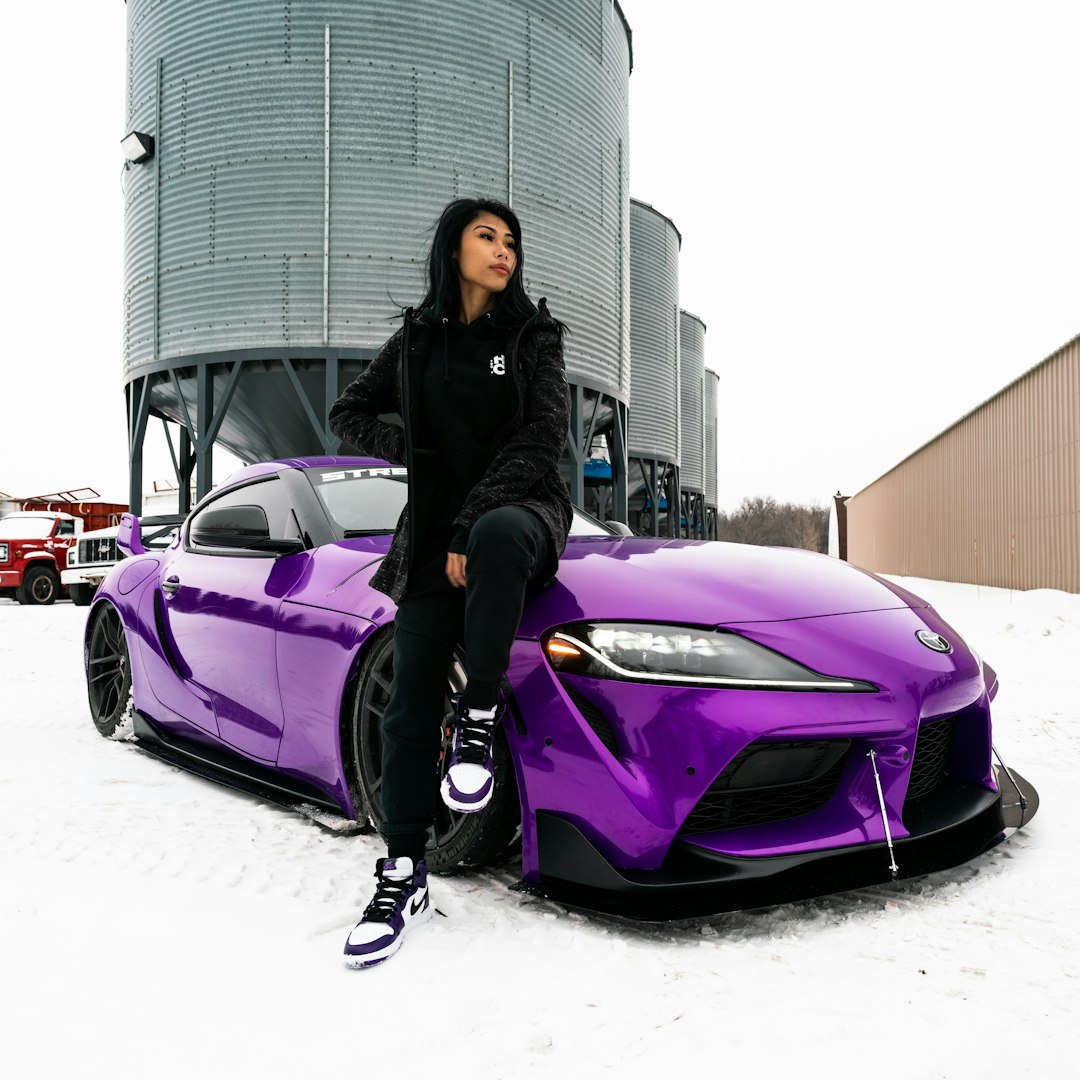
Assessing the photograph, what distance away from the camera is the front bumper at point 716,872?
1.70 metres

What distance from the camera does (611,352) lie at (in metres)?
16.2

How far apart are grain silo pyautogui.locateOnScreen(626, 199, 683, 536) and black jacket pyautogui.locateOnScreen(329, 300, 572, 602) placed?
24.2 meters

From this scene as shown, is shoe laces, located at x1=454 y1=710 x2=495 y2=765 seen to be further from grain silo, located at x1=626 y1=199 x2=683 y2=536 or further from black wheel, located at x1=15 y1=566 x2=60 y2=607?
grain silo, located at x1=626 y1=199 x2=683 y2=536

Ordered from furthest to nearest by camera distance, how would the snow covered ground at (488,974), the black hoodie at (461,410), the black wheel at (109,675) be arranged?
the black wheel at (109,675)
the black hoodie at (461,410)
the snow covered ground at (488,974)

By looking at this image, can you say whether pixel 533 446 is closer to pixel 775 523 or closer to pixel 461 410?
pixel 461 410

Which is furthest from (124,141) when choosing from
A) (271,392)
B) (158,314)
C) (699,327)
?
(699,327)

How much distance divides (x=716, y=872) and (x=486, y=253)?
1.43 meters

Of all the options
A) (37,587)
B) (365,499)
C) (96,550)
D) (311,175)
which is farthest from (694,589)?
(37,587)

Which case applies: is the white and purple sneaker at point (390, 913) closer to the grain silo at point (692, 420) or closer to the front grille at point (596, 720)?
the front grille at point (596, 720)

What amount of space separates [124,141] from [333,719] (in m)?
15.4

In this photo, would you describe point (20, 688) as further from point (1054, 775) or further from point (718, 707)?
point (1054, 775)

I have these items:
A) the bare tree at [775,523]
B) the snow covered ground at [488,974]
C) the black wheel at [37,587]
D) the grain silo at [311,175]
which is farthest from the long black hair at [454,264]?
the bare tree at [775,523]

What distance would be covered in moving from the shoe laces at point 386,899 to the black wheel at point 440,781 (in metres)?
0.22

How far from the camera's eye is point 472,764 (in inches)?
68.7
